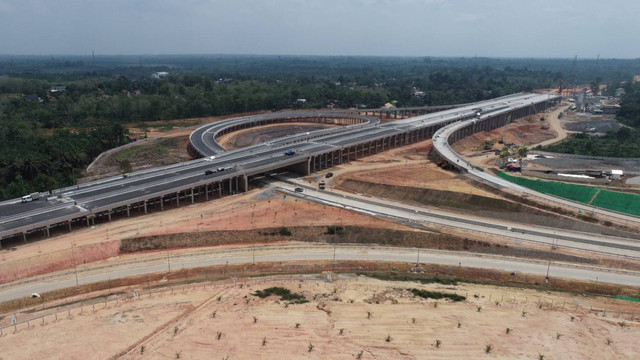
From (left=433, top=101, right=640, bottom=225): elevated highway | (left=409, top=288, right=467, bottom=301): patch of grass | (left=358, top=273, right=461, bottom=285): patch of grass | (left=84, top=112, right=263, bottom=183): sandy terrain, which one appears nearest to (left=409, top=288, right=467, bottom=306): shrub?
(left=409, top=288, right=467, bottom=301): patch of grass

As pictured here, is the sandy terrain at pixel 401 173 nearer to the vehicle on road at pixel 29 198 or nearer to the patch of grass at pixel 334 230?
the patch of grass at pixel 334 230

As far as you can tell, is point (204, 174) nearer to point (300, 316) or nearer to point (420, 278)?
point (420, 278)

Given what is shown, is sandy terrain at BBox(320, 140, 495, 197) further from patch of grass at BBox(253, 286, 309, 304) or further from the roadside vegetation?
patch of grass at BBox(253, 286, 309, 304)

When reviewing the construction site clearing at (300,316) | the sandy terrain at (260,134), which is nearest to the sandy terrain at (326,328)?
the construction site clearing at (300,316)

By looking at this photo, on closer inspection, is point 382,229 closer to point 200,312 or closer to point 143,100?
point 200,312

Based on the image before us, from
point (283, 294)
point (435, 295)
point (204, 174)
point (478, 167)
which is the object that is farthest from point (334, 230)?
point (478, 167)

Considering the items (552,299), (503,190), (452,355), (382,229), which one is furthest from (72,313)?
(503,190)
